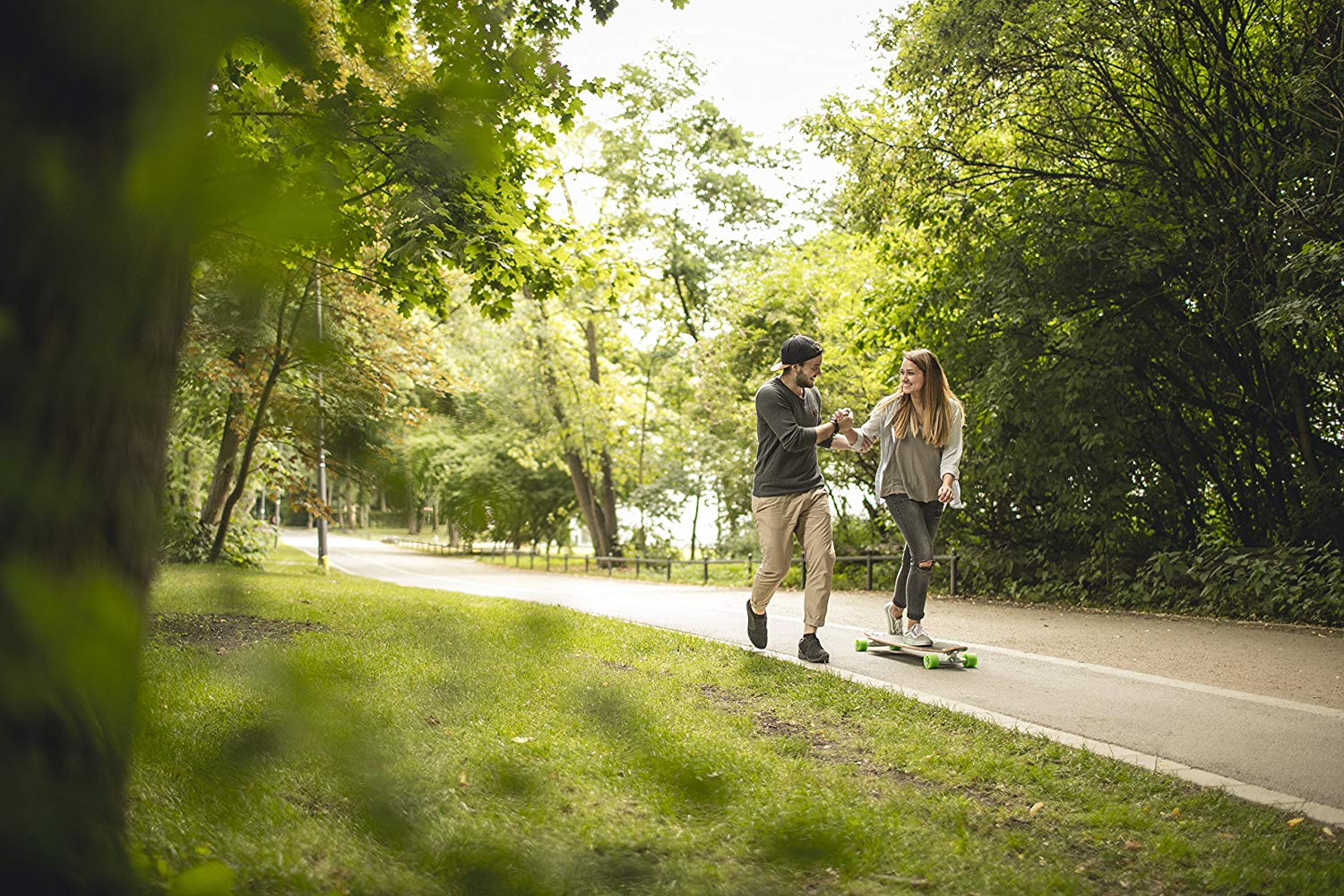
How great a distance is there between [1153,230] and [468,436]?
39.2ft

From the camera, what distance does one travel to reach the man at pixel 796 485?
7336 mm

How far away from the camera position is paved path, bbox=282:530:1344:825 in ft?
14.8

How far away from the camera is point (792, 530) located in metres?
7.59

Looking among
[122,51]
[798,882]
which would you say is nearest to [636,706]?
[798,882]

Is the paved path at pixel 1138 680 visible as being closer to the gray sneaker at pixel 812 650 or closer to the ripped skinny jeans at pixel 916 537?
the gray sneaker at pixel 812 650

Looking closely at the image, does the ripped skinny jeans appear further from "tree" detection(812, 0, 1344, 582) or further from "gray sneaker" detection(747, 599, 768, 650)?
"tree" detection(812, 0, 1344, 582)

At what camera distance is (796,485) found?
7.54 m

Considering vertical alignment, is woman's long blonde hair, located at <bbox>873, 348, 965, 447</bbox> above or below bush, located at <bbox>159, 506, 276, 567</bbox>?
above

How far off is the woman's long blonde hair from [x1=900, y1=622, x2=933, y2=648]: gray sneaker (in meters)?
1.38

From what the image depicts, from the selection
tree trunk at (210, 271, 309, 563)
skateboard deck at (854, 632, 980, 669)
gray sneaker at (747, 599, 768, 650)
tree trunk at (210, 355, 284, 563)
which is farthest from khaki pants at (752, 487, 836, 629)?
tree trunk at (210, 271, 309, 563)

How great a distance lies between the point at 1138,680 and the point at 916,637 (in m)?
1.56

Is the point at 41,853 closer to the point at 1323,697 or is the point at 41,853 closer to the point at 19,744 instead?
the point at 19,744

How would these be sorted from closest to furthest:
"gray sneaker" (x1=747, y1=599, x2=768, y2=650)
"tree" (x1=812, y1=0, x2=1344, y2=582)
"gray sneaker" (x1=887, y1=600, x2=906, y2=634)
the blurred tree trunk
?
the blurred tree trunk
"gray sneaker" (x1=747, y1=599, x2=768, y2=650)
"gray sneaker" (x1=887, y1=600, x2=906, y2=634)
"tree" (x1=812, y1=0, x2=1344, y2=582)

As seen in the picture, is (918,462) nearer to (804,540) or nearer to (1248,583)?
(804,540)
